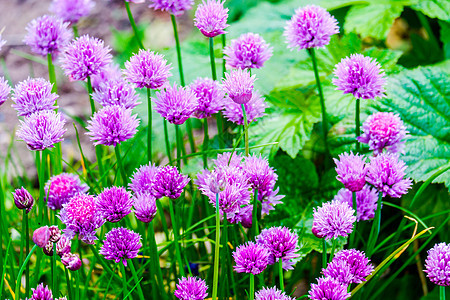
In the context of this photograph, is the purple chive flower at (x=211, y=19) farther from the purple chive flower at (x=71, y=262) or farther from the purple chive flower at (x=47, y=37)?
the purple chive flower at (x=71, y=262)

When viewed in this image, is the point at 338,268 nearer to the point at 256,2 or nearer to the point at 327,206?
the point at 327,206

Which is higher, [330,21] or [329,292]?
[330,21]

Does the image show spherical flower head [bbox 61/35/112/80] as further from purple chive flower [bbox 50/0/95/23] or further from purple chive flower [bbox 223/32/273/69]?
purple chive flower [bbox 50/0/95/23]

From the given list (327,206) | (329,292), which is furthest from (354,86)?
(329,292)

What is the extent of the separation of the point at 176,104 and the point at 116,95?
15 cm

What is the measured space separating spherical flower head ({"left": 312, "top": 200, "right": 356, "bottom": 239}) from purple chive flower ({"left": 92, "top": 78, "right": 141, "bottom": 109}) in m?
0.41

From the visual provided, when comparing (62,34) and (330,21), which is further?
(62,34)

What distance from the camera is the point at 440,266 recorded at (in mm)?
838

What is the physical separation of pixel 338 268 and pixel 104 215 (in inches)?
15.4

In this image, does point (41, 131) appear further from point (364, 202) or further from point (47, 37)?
point (364, 202)

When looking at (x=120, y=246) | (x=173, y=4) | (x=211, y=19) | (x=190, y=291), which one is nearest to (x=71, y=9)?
(x=173, y=4)

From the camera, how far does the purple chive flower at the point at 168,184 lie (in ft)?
2.97

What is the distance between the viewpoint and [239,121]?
106 centimetres

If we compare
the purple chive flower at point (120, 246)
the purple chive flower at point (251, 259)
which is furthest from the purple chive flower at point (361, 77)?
the purple chive flower at point (120, 246)
